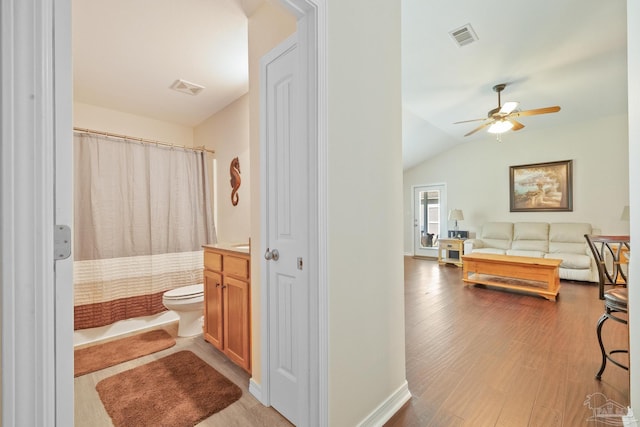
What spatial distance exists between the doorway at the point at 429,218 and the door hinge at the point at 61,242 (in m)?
7.44

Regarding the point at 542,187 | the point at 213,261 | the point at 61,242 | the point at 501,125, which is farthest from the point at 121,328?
the point at 542,187

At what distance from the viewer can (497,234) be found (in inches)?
234

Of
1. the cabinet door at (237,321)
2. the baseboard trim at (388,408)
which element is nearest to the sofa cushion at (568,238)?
the baseboard trim at (388,408)

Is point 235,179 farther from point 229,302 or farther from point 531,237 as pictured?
point 531,237

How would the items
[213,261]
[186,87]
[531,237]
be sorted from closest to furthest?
[213,261] → [186,87] → [531,237]

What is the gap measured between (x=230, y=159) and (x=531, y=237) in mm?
5723

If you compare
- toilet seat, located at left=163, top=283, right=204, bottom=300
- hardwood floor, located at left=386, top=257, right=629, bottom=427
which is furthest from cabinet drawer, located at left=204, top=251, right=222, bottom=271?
hardwood floor, located at left=386, top=257, right=629, bottom=427

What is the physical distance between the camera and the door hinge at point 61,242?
0.68 m

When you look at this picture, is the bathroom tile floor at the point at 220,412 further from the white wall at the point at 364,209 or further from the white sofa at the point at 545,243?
the white sofa at the point at 545,243

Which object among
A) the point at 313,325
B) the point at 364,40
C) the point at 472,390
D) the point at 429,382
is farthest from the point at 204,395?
the point at 364,40

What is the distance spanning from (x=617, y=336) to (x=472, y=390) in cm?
190

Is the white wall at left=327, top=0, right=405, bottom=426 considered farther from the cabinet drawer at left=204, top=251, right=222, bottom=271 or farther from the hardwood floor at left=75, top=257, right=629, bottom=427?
the cabinet drawer at left=204, top=251, right=222, bottom=271

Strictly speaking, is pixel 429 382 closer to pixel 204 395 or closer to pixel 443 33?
pixel 204 395

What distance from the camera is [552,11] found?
2463 mm
